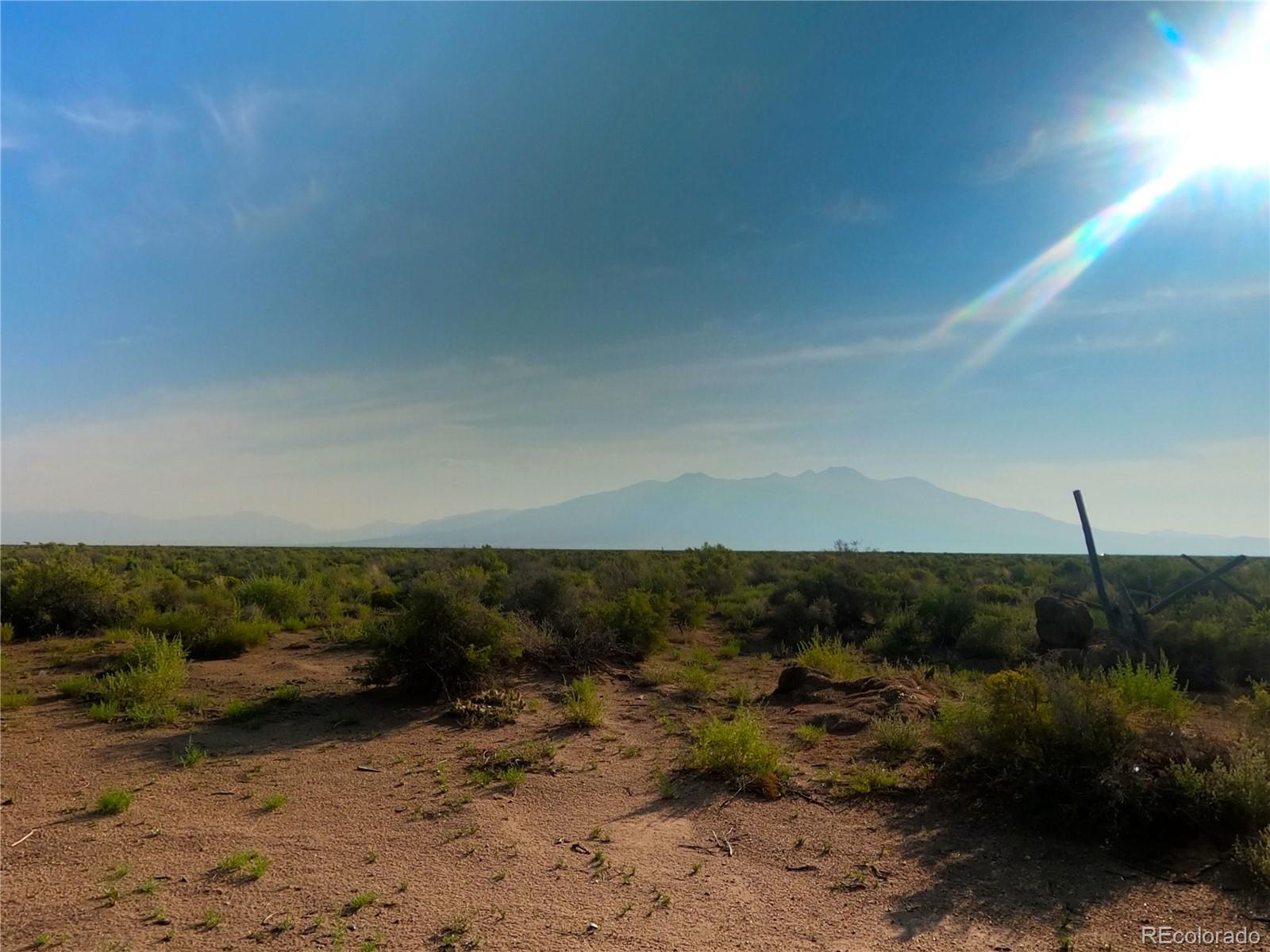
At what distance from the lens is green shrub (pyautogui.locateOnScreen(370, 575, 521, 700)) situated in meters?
11.8

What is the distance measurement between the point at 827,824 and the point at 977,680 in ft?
24.6

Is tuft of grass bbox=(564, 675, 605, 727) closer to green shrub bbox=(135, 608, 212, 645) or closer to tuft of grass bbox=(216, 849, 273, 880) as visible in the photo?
tuft of grass bbox=(216, 849, 273, 880)

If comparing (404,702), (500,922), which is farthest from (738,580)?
(500,922)

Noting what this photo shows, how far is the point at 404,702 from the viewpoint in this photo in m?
11.9

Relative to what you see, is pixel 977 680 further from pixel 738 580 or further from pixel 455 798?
pixel 738 580

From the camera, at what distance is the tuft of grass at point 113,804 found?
7008 mm

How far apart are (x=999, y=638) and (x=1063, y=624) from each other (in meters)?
1.55

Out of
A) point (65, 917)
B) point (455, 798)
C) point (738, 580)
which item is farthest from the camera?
point (738, 580)

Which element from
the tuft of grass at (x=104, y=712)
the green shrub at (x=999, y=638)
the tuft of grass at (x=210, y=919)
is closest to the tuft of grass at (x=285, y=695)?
the tuft of grass at (x=104, y=712)

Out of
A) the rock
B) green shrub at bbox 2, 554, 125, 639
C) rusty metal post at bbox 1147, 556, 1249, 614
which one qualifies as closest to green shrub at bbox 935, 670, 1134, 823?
the rock

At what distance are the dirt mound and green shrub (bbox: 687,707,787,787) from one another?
6.76 feet

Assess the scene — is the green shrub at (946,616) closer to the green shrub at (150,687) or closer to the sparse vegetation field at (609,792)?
the sparse vegetation field at (609,792)

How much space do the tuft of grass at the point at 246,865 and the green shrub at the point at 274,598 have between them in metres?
14.8

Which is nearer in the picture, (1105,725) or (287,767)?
(1105,725)
